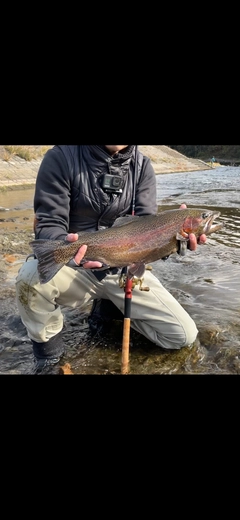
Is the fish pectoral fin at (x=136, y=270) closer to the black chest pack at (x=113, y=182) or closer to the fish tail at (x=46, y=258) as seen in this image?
the fish tail at (x=46, y=258)

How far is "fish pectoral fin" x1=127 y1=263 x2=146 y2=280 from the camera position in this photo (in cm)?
346

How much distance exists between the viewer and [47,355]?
144 inches

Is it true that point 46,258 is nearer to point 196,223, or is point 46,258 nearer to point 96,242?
point 96,242

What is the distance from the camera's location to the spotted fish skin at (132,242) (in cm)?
322

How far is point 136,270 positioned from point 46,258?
746 mm

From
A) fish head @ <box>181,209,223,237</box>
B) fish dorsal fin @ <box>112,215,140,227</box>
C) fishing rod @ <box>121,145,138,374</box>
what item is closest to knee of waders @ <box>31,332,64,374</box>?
fishing rod @ <box>121,145,138,374</box>

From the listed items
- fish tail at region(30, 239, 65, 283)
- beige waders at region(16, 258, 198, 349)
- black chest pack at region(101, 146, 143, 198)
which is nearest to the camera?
fish tail at region(30, 239, 65, 283)

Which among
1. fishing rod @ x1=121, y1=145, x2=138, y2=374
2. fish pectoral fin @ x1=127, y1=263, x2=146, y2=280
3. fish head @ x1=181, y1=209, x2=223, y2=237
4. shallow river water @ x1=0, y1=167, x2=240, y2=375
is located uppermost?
fish head @ x1=181, y1=209, x2=223, y2=237

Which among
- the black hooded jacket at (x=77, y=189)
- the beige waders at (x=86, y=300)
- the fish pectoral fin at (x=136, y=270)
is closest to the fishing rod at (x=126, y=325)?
A: the fish pectoral fin at (x=136, y=270)

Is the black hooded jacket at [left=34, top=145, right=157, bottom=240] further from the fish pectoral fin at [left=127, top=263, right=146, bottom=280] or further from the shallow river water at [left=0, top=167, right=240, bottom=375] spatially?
the shallow river water at [left=0, top=167, right=240, bottom=375]

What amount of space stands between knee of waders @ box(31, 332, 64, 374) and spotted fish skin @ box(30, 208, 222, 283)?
2.33 feet

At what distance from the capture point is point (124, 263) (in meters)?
3.48

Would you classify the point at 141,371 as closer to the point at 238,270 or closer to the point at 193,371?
the point at 193,371
